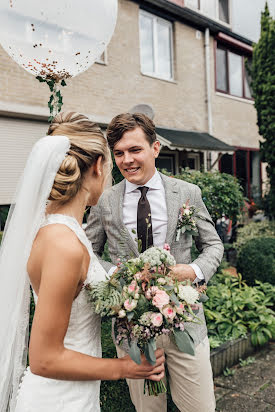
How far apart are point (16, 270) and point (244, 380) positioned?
3.05 metres

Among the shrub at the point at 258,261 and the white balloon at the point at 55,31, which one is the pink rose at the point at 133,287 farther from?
the shrub at the point at 258,261

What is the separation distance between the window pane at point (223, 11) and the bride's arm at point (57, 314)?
13990 millimetres

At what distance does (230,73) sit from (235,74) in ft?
1.44

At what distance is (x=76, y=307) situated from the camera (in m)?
1.55

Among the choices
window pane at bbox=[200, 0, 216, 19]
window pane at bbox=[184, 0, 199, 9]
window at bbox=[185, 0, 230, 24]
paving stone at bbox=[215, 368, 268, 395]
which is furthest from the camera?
window pane at bbox=[200, 0, 216, 19]

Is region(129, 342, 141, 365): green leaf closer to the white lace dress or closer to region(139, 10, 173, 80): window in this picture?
the white lace dress

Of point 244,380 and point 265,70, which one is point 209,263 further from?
point 265,70

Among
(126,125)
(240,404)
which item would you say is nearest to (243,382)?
(240,404)

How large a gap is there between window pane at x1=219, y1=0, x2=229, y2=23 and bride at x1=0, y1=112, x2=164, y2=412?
44.5ft

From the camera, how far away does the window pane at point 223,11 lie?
42.9 feet

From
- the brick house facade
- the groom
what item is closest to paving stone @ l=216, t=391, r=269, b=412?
the groom

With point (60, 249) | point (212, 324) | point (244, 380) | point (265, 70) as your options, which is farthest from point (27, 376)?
point (265, 70)

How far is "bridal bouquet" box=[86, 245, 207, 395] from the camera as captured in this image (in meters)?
1.48

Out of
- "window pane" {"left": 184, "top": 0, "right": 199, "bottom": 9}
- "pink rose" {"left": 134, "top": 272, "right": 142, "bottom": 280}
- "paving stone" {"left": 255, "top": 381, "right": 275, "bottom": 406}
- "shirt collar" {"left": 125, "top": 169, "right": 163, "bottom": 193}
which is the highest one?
"window pane" {"left": 184, "top": 0, "right": 199, "bottom": 9}
